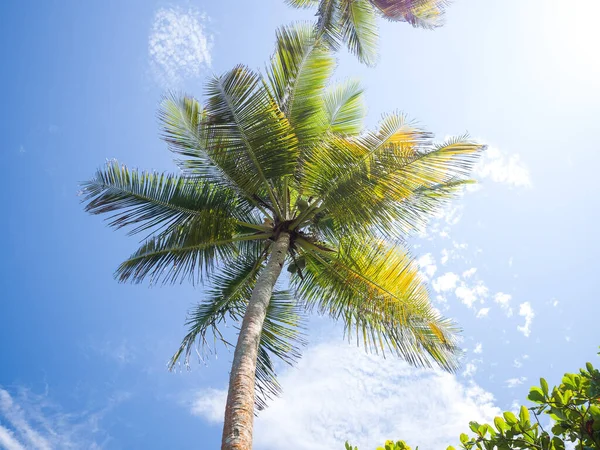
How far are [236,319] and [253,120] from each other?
3.88 meters

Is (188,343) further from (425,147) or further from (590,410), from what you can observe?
(590,410)

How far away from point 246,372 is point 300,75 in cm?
562

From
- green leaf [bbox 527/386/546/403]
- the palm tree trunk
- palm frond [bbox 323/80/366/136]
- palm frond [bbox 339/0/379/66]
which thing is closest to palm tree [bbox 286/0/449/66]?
palm frond [bbox 339/0/379/66]

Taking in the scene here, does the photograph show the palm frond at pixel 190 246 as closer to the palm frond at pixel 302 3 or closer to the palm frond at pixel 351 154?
the palm frond at pixel 351 154

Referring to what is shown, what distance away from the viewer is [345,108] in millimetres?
10195

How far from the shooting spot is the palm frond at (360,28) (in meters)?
13.8

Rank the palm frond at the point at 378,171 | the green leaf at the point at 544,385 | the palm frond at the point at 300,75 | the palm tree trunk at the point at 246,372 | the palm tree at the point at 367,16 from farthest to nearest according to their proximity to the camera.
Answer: the palm tree at the point at 367,16
the palm frond at the point at 300,75
the palm frond at the point at 378,171
the palm tree trunk at the point at 246,372
the green leaf at the point at 544,385

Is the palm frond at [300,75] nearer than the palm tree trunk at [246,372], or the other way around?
the palm tree trunk at [246,372]

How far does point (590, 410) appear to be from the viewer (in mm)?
2850

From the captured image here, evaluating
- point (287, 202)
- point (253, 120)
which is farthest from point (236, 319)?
point (253, 120)

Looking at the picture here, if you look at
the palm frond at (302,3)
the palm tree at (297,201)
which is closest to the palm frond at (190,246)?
the palm tree at (297,201)

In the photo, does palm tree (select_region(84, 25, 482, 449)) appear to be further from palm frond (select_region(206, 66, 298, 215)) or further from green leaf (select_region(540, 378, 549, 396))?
green leaf (select_region(540, 378, 549, 396))

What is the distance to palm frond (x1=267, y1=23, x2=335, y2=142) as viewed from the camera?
8867mm

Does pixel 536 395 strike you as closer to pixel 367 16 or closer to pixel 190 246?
pixel 190 246
